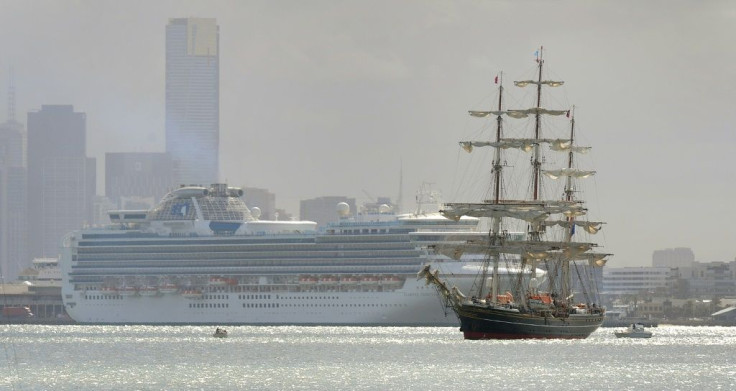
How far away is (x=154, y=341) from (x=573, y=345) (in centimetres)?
3087

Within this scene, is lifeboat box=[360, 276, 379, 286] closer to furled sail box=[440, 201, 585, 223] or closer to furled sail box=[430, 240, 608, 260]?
furled sail box=[430, 240, 608, 260]

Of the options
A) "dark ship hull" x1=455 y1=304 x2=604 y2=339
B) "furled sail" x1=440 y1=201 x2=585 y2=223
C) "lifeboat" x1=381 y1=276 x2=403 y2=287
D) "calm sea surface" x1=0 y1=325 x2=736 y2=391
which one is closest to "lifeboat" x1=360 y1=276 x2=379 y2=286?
"lifeboat" x1=381 y1=276 x2=403 y2=287

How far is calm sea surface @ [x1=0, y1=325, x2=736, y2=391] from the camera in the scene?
108625 millimetres

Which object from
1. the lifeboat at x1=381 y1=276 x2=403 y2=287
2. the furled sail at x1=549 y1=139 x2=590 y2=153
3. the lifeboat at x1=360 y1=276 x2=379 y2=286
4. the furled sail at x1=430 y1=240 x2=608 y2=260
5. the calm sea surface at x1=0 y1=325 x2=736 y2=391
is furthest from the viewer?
the lifeboat at x1=360 y1=276 x2=379 y2=286

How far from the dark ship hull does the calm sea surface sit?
2077mm

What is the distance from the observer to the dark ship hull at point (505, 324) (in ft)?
504

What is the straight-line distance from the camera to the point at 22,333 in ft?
621

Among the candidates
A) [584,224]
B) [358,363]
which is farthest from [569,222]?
[358,363]

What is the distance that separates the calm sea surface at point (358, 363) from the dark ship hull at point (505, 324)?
2.08m

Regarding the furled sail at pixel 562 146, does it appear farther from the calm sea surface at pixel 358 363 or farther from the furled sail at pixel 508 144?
the calm sea surface at pixel 358 363

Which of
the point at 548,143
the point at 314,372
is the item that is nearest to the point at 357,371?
the point at 314,372

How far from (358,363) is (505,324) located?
97.8 feet

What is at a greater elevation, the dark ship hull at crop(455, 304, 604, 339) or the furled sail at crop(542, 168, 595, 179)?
the furled sail at crop(542, 168, 595, 179)

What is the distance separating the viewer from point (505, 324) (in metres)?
154
